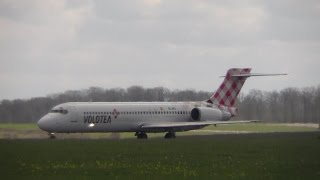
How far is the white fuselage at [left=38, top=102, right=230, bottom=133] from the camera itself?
49281 millimetres

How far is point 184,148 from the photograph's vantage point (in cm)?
3319

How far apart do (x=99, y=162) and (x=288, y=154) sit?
29.3 ft

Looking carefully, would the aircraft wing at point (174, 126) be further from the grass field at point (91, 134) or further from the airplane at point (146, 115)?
the grass field at point (91, 134)

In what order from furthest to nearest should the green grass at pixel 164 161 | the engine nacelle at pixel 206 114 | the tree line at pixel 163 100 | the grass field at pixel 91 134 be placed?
the tree line at pixel 163 100, the grass field at pixel 91 134, the engine nacelle at pixel 206 114, the green grass at pixel 164 161

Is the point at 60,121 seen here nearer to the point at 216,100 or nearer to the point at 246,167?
the point at 216,100

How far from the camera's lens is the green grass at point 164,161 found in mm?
22422

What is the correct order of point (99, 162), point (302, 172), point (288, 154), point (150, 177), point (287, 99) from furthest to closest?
point (287, 99)
point (288, 154)
point (99, 162)
point (302, 172)
point (150, 177)

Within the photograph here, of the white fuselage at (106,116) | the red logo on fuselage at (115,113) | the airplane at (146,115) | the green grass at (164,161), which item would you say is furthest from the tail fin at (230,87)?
the green grass at (164,161)

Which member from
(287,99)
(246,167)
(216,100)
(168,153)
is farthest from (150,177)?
(287,99)

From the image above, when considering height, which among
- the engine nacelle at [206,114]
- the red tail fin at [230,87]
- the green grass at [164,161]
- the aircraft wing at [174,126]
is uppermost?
the red tail fin at [230,87]

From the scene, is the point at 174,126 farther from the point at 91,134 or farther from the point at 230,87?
the point at 91,134

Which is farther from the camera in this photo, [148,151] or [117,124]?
[117,124]

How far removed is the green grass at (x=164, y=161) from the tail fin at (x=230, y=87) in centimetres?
2111

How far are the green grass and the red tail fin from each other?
21.1 meters
